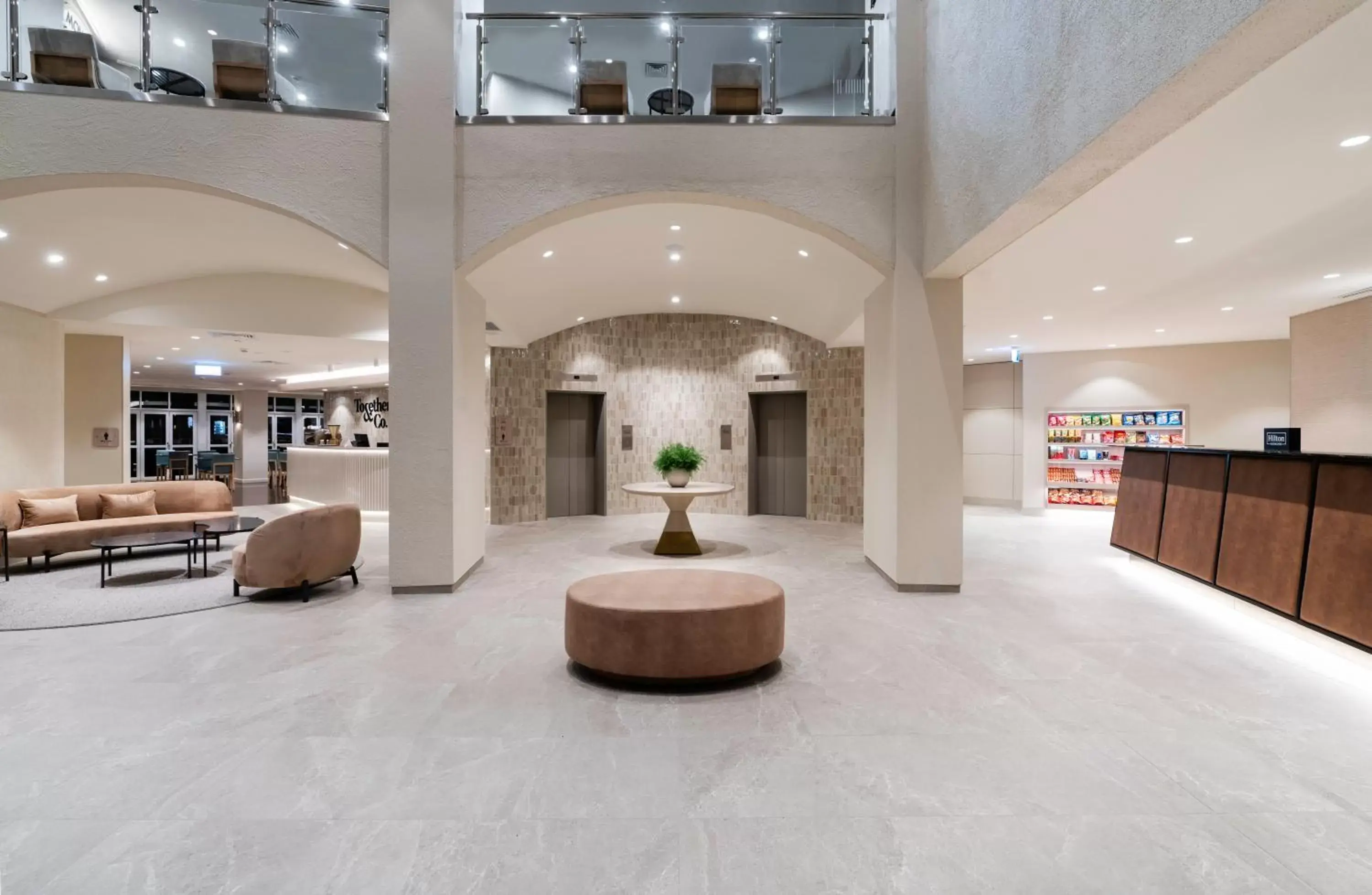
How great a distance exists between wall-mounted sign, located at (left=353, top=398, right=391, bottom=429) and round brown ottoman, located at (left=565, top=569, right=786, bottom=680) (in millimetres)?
17010

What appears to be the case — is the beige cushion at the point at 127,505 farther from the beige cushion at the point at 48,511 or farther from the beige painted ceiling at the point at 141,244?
the beige painted ceiling at the point at 141,244

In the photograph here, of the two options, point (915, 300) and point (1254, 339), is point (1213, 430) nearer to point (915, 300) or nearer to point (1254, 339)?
point (1254, 339)

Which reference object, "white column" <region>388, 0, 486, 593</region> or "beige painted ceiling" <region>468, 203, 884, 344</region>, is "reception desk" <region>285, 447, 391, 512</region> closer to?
"beige painted ceiling" <region>468, 203, 884, 344</region>

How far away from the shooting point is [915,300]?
607 cm

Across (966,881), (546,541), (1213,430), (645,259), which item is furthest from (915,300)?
(1213,430)

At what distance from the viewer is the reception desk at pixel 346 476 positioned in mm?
Result: 11719

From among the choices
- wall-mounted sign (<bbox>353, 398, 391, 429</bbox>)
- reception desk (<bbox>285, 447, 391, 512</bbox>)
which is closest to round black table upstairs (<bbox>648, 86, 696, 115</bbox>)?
reception desk (<bbox>285, 447, 391, 512</bbox>)

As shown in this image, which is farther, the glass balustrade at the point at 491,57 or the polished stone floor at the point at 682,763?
the glass balustrade at the point at 491,57

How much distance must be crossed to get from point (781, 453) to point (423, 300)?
316 inches

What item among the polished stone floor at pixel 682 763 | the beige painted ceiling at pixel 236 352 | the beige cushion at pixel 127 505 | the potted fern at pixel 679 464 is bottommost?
the polished stone floor at pixel 682 763

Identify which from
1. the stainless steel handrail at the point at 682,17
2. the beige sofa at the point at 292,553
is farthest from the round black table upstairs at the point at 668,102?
the beige sofa at the point at 292,553

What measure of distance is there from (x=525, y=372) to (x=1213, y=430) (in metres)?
13.4

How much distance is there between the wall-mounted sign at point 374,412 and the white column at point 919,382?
55.0ft

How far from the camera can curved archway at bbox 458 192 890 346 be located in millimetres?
6355
